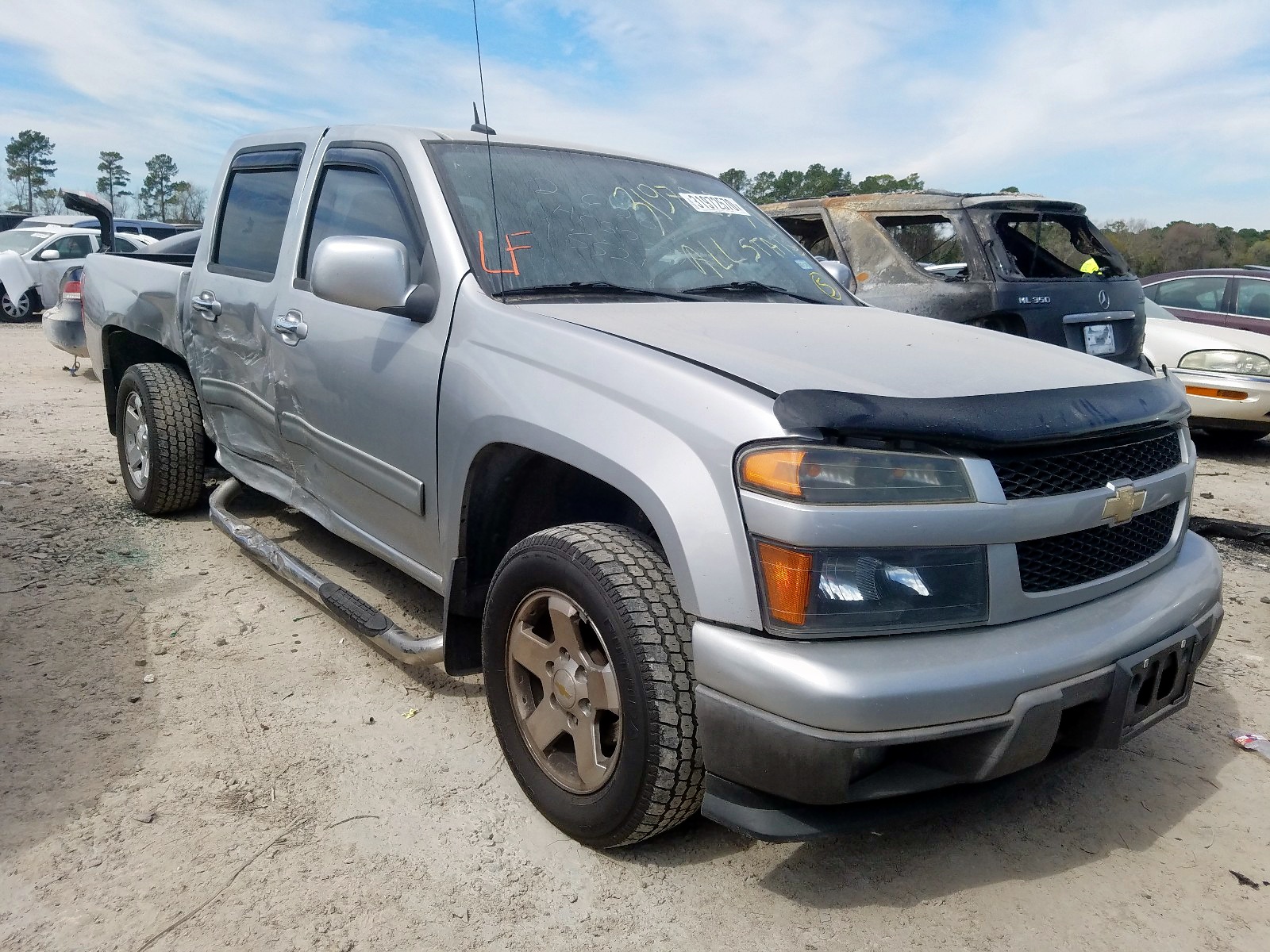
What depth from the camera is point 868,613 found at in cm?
183

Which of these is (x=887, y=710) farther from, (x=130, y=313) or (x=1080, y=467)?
(x=130, y=313)

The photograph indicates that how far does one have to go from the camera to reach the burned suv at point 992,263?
569 centimetres

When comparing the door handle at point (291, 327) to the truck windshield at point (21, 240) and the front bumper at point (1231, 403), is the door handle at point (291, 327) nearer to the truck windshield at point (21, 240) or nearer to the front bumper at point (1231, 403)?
the front bumper at point (1231, 403)

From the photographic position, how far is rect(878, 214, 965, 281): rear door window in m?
6.02

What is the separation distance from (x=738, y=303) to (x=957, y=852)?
1.61 meters

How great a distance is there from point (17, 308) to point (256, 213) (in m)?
14.9

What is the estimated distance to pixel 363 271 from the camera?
102 inches

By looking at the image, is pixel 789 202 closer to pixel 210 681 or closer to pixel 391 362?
pixel 391 362

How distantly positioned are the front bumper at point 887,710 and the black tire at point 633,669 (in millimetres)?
92

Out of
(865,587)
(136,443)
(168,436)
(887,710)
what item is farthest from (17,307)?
(887,710)

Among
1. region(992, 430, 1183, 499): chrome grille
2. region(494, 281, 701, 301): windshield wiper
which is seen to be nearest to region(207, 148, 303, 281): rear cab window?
region(494, 281, 701, 301): windshield wiper

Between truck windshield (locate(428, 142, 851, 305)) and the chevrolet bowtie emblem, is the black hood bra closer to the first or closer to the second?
the chevrolet bowtie emblem

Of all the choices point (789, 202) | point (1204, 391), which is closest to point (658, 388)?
point (789, 202)

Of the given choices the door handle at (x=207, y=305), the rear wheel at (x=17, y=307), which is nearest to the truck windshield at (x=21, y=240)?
the rear wheel at (x=17, y=307)
